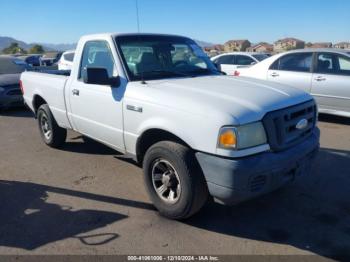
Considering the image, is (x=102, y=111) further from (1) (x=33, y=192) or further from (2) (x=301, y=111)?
(2) (x=301, y=111)

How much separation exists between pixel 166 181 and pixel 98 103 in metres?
1.48

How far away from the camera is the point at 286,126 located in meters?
3.54

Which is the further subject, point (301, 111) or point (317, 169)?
point (317, 169)

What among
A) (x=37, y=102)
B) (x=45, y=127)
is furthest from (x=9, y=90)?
(x=45, y=127)

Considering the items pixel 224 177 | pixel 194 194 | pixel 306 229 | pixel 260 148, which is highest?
pixel 260 148

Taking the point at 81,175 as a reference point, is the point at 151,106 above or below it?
above

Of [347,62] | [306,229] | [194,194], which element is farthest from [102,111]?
[347,62]

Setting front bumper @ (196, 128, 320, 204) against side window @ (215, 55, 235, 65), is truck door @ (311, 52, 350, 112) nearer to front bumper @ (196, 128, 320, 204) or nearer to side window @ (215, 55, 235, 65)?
front bumper @ (196, 128, 320, 204)

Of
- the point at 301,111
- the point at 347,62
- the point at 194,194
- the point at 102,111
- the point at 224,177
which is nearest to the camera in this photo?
the point at 224,177

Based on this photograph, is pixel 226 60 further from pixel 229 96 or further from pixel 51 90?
pixel 229 96

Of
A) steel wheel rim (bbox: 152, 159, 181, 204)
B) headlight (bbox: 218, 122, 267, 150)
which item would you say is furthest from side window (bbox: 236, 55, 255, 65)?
headlight (bbox: 218, 122, 267, 150)

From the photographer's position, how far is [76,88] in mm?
5094

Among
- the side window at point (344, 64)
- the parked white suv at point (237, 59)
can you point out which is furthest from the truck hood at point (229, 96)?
the parked white suv at point (237, 59)

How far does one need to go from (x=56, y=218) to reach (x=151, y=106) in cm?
159
